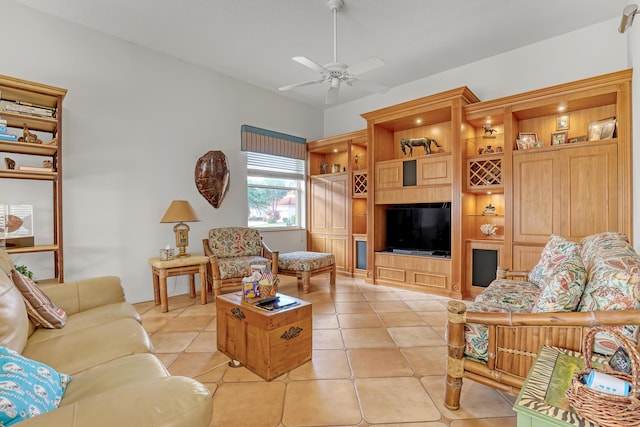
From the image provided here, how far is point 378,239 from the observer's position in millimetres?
4750

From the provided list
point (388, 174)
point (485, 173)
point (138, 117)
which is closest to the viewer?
point (138, 117)

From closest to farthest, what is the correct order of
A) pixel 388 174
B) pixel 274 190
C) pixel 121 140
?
pixel 121 140, pixel 388 174, pixel 274 190

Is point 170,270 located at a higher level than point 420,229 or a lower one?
lower

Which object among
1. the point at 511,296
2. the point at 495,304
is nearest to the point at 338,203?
the point at 511,296

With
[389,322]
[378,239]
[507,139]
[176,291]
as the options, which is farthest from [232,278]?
[507,139]

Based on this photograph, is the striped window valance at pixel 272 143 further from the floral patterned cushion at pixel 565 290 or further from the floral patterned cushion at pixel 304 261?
the floral patterned cushion at pixel 565 290

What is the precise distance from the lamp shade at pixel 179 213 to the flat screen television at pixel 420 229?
9.49ft

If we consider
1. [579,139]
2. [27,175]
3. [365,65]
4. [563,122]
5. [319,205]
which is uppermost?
[365,65]

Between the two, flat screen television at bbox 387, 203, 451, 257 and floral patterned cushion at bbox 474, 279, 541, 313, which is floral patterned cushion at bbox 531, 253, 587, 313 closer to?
floral patterned cushion at bbox 474, 279, 541, 313

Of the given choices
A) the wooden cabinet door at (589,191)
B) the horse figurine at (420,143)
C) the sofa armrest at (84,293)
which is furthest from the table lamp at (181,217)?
the wooden cabinet door at (589,191)

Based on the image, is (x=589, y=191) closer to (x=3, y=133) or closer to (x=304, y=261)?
(x=304, y=261)

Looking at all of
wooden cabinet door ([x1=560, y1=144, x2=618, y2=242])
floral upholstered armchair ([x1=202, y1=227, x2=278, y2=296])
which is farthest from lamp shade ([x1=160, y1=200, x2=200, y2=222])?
wooden cabinet door ([x1=560, y1=144, x2=618, y2=242])

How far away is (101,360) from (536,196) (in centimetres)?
417

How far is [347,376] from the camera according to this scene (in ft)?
6.72
